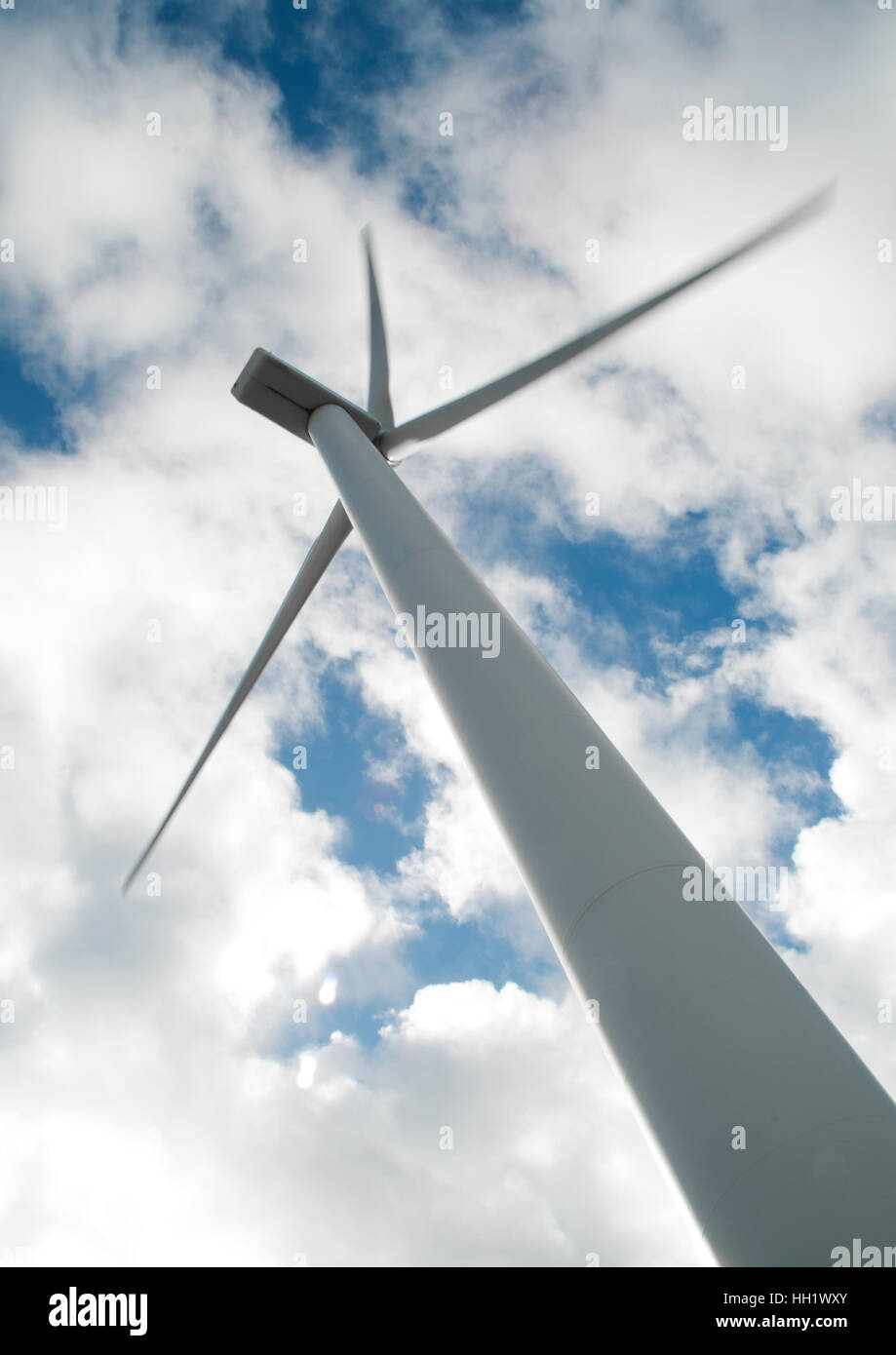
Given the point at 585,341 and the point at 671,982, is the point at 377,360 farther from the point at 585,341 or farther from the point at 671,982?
the point at 671,982

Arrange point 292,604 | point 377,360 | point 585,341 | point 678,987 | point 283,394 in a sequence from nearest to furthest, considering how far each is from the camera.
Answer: point 678,987
point 585,341
point 283,394
point 292,604
point 377,360

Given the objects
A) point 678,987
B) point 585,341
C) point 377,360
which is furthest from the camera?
point 377,360

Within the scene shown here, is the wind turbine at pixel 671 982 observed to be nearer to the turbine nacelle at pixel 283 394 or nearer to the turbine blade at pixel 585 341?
the turbine blade at pixel 585 341

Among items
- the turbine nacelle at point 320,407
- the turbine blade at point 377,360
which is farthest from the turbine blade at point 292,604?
the turbine blade at point 377,360

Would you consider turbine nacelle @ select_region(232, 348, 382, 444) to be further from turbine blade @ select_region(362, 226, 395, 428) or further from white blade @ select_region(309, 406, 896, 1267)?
white blade @ select_region(309, 406, 896, 1267)

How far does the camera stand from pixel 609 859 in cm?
603

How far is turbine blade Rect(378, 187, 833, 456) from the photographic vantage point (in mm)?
13953

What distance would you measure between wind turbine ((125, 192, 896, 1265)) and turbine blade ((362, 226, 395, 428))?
→ 31.1 feet

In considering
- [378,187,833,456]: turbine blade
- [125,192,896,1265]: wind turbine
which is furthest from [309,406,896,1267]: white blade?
[378,187,833,456]: turbine blade

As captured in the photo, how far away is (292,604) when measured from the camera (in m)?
16.4

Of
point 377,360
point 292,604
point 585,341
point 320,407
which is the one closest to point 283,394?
point 320,407

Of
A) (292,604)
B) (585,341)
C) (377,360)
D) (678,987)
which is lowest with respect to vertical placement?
(678,987)

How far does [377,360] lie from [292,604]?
690 cm
